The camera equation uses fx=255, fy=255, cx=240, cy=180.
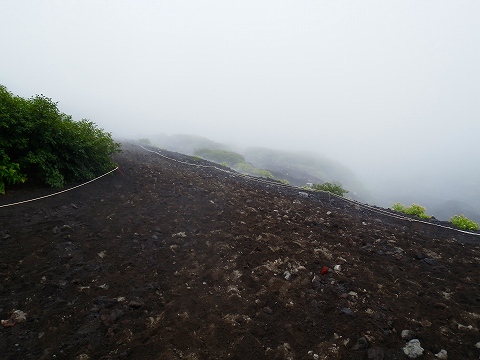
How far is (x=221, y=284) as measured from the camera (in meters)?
5.10

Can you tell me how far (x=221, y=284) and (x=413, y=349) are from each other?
3.23 meters

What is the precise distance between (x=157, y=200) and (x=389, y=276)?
7.18 metres

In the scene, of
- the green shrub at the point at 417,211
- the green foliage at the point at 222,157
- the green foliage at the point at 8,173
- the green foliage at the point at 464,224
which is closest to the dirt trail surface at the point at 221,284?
the green foliage at the point at 8,173

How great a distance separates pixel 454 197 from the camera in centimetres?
5469

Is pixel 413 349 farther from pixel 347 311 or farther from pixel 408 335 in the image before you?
pixel 347 311

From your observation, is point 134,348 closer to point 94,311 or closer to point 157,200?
point 94,311

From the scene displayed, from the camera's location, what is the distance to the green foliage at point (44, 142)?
7456mm

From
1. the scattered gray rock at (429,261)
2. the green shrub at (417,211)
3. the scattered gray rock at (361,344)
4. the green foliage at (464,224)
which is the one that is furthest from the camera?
the green shrub at (417,211)

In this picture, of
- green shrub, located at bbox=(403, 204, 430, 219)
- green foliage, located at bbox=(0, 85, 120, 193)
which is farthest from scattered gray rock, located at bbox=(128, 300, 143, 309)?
green shrub, located at bbox=(403, 204, 430, 219)

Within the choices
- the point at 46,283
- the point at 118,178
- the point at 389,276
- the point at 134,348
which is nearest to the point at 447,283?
the point at 389,276

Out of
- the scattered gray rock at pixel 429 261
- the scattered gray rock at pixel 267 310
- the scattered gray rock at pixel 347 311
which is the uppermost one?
the scattered gray rock at pixel 429 261

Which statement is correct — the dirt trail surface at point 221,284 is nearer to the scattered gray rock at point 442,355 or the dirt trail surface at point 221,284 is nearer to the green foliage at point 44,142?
the scattered gray rock at point 442,355

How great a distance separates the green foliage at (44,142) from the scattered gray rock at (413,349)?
32.1 ft

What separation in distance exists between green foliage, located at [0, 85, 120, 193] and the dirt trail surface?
97 centimetres
